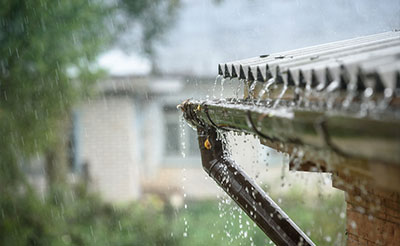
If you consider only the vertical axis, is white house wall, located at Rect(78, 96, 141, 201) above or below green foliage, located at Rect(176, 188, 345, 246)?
above

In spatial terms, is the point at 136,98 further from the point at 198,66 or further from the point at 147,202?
the point at 147,202

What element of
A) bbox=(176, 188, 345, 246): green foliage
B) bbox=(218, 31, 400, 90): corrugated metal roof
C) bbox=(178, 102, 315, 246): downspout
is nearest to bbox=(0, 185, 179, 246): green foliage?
bbox=(176, 188, 345, 246): green foliage

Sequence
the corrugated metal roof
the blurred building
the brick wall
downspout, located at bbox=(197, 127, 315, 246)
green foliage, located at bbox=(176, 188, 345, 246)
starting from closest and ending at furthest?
1. the corrugated metal roof
2. the brick wall
3. downspout, located at bbox=(197, 127, 315, 246)
4. green foliage, located at bbox=(176, 188, 345, 246)
5. the blurred building

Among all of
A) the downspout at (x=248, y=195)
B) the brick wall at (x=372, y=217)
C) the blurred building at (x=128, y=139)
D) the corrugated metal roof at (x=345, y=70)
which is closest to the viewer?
the corrugated metal roof at (x=345, y=70)

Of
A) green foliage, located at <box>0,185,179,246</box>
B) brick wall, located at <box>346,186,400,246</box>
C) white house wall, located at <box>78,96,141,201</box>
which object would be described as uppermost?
brick wall, located at <box>346,186,400,246</box>

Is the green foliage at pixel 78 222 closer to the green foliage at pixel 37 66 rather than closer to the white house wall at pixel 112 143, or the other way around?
the green foliage at pixel 37 66

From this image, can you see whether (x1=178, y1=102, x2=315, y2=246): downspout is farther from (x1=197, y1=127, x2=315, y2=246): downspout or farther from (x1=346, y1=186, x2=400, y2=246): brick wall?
(x1=346, y1=186, x2=400, y2=246): brick wall

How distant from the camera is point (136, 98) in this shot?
Answer: 10227 mm

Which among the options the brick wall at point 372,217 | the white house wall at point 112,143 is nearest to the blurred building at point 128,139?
the white house wall at point 112,143

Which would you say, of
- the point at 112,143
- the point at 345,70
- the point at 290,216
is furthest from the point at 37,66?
the point at 345,70

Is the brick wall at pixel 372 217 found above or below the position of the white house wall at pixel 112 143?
above

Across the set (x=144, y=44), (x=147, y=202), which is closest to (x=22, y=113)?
(x=147, y=202)

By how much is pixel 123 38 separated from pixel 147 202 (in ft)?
12.2

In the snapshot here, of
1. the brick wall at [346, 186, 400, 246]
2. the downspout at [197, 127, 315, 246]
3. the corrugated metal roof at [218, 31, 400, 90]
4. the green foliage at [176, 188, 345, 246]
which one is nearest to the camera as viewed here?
the corrugated metal roof at [218, 31, 400, 90]
